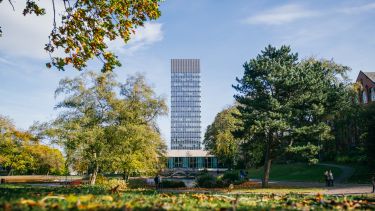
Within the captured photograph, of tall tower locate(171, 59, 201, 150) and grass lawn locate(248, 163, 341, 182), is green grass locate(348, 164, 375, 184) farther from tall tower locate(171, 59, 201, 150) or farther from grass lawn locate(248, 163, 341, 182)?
tall tower locate(171, 59, 201, 150)

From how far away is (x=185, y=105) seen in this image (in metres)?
186

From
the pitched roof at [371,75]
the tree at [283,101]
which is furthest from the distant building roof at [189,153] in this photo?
the tree at [283,101]

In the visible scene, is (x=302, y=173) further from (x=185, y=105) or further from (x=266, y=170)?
(x=185, y=105)

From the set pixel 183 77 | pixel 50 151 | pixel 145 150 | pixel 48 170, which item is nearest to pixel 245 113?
pixel 145 150

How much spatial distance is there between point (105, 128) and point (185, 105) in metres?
153

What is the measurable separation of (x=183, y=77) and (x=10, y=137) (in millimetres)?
141959

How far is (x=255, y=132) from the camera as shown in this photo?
3175cm

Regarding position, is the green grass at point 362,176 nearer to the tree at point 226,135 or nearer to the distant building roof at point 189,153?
the tree at point 226,135

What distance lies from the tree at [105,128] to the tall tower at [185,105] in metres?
146

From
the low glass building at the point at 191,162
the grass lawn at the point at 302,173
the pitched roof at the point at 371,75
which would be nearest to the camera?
the grass lawn at the point at 302,173

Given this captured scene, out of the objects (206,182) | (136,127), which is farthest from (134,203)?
(206,182)

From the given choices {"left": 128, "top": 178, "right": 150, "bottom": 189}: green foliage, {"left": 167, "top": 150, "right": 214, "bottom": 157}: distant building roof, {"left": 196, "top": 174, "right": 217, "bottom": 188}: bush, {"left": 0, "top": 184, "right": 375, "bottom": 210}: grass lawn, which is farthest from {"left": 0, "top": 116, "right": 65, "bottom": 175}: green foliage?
{"left": 167, "top": 150, "right": 214, "bottom": 157}: distant building roof

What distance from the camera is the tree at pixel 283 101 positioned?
29.7 meters

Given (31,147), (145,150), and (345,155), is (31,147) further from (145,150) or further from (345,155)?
(345,155)
